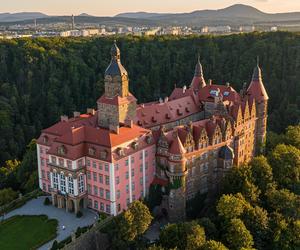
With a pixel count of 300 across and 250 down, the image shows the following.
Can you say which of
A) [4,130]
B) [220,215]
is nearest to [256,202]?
[220,215]

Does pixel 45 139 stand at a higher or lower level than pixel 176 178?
higher

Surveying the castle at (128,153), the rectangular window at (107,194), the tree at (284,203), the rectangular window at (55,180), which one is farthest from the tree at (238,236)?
the rectangular window at (55,180)

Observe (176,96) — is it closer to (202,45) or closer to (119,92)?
(119,92)

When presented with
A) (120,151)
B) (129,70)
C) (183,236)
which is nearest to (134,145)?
(120,151)

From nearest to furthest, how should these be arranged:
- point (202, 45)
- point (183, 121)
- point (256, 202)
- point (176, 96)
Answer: point (256, 202) → point (183, 121) → point (176, 96) → point (202, 45)

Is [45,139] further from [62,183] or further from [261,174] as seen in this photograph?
[261,174]

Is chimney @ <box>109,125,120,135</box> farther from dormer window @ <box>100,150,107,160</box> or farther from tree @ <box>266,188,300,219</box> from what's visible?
tree @ <box>266,188,300,219</box>
